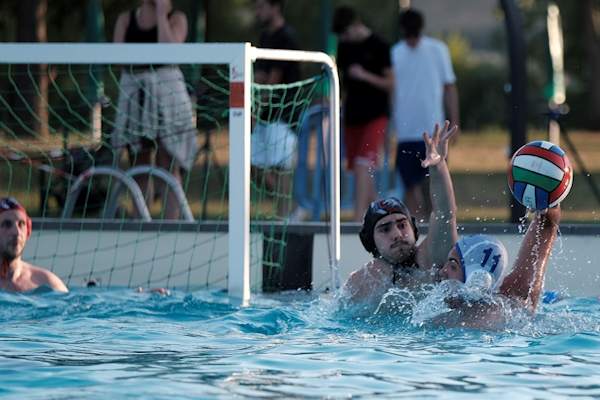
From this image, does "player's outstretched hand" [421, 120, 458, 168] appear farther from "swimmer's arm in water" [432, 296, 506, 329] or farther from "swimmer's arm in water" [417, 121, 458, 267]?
"swimmer's arm in water" [432, 296, 506, 329]

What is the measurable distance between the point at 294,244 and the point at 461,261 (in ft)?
9.47

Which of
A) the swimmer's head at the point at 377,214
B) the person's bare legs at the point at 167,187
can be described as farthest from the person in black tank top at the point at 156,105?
the swimmer's head at the point at 377,214

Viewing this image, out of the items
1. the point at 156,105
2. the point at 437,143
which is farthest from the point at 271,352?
the point at 156,105

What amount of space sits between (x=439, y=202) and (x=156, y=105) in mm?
3543

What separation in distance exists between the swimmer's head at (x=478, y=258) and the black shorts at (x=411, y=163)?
3.85 metres

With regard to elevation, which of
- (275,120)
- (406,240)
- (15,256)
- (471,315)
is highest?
(275,120)

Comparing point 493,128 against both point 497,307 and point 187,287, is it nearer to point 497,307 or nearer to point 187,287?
point 187,287

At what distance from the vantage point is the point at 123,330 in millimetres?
7098

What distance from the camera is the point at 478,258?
6668 mm

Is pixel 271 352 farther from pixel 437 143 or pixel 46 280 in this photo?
pixel 46 280

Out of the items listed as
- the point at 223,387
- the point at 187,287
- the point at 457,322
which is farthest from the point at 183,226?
the point at 223,387

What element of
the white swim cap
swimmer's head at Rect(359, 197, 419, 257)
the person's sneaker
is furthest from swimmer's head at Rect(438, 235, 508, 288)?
the person's sneaker

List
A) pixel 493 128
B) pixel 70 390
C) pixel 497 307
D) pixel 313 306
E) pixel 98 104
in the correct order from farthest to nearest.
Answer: pixel 493 128 → pixel 98 104 → pixel 313 306 → pixel 497 307 → pixel 70 390

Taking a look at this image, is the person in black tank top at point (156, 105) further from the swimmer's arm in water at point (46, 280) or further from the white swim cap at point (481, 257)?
the white swim cap at point (481, 257)
